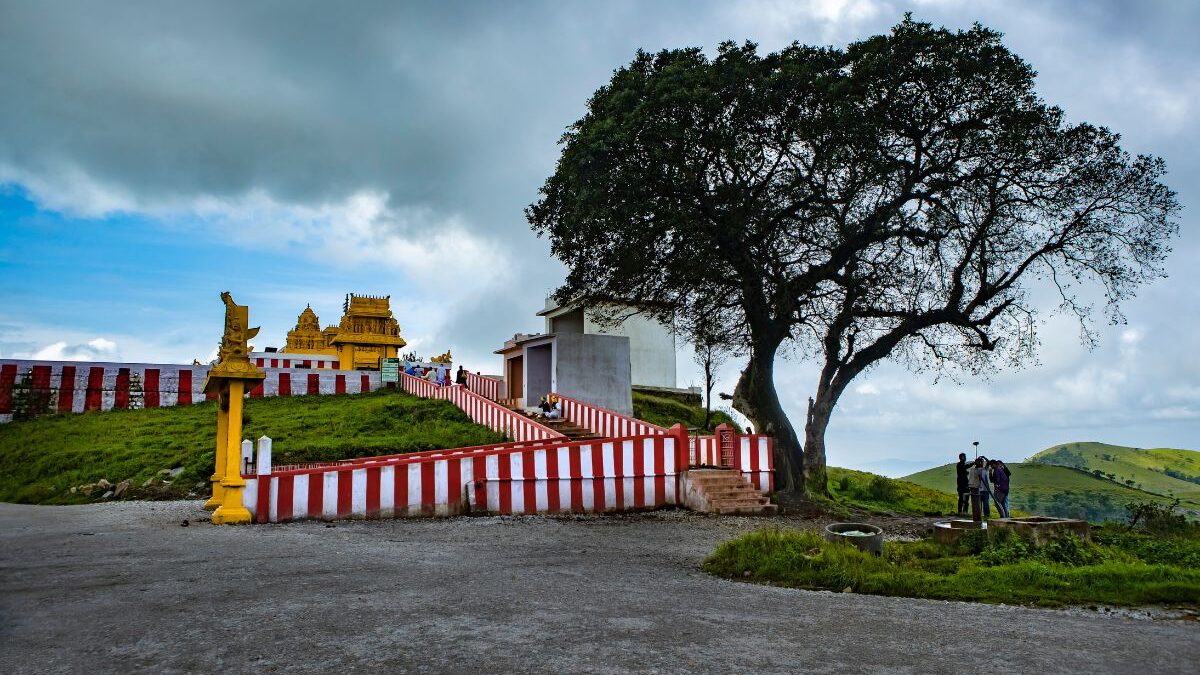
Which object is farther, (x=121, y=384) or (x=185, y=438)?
(x=121, y=384)

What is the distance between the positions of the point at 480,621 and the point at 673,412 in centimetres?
3182

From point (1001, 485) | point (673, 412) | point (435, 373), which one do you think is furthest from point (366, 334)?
point (1001, 485)

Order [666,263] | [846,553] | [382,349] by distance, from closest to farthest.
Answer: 1. [846,553]
2. [666,263]
3. [382,349]

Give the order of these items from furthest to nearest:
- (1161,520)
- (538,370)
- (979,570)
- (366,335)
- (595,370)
A: (366,335), (538,370), (595,370), (1161,520), (979,570)

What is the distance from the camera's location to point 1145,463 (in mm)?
36781

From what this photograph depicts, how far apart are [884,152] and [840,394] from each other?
6.34 meters

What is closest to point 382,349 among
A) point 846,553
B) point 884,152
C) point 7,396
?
point 7,396

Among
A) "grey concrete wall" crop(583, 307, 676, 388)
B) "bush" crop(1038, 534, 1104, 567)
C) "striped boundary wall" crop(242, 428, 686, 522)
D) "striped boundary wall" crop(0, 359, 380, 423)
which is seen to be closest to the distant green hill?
"striped boundary wall" crop(242, 428, 686, 522)

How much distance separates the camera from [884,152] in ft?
63.6

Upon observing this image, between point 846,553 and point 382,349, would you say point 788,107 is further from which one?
point 382,349

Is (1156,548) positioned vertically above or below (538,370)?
below

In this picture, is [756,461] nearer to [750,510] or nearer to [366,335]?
[750,510]

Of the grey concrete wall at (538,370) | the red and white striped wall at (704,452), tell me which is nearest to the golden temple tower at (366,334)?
the grey concrete wall at (538,370)

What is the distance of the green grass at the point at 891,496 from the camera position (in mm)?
22078
